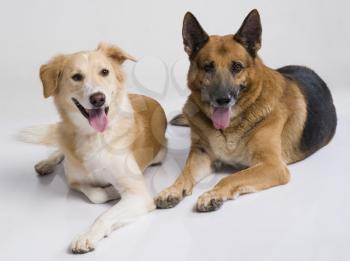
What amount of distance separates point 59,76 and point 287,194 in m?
1.78

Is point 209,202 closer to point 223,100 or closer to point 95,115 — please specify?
point 223,100

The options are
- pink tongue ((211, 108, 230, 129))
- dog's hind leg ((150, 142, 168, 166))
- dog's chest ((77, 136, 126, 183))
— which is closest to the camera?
dog's chest ((77, 136, 126, 183))

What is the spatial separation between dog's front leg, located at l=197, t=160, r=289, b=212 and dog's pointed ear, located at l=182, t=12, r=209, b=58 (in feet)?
3.36

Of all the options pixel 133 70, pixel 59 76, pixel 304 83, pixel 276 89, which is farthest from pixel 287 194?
pixel 133 70

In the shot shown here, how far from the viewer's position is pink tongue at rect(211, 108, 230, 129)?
4.18m

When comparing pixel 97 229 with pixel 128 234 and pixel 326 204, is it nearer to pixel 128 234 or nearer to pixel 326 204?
pixel 128 234

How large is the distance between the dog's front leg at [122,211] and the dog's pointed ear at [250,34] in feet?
4.13

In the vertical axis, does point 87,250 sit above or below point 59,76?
below

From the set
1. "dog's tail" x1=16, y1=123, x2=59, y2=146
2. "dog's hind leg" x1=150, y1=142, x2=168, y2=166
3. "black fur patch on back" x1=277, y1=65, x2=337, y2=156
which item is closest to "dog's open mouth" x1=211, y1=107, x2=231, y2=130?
"dog's hind leg" x1=150, y1=142, x2=168, y2=166

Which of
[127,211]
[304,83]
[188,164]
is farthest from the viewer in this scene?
[304,83]

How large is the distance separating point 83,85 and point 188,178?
41.4 inches

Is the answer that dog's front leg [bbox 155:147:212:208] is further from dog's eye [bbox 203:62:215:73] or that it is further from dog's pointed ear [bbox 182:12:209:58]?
dog's pointed ear [bbox 182:12:209:58]

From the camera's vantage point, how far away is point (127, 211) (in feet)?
11.6

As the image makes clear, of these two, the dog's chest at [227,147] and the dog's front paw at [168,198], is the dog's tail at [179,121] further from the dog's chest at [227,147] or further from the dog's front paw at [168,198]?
the dog's front paw at [168,198]
